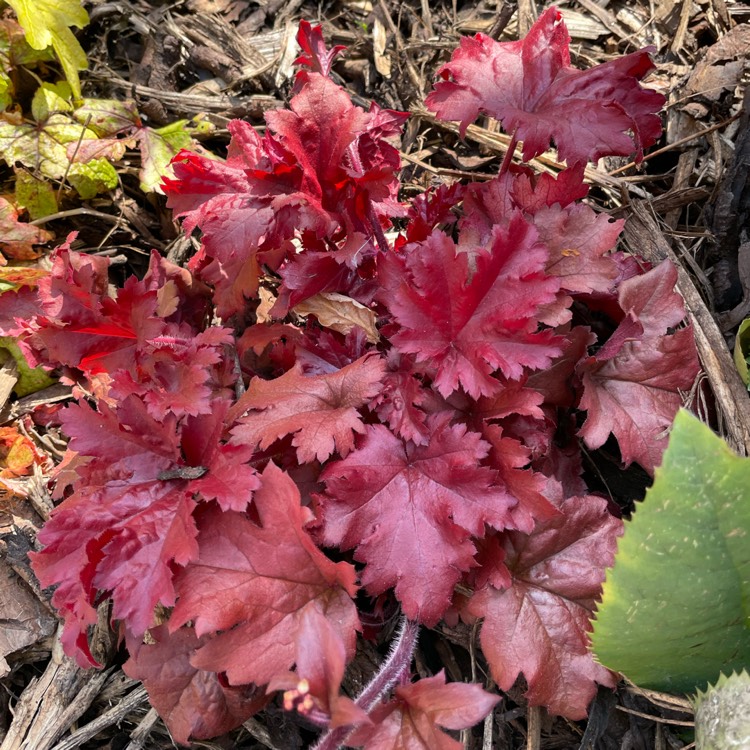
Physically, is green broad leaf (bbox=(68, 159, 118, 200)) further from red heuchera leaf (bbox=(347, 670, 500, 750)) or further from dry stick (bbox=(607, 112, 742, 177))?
red heuchera leaf (bbox=(347, 670, 500, 750))

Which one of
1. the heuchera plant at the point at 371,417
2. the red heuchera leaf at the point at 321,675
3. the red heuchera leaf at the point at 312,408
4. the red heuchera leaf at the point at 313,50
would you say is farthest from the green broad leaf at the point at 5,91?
the red heuchera leaf at the point at 321,675

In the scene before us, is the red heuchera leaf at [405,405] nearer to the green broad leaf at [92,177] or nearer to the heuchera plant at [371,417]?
the heuchera plant at [371,417]

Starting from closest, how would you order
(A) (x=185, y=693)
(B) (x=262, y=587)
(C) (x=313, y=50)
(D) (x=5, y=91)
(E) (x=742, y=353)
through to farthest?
(B) (x=262, y=587), (A) (x=185, y=693), (C) (x=313, y=50), (E) (x=742, y=353), (D) (x=5, y=91)

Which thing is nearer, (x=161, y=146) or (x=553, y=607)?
(x=553, y=607)

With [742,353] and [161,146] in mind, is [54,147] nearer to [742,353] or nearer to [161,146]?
[161,146]

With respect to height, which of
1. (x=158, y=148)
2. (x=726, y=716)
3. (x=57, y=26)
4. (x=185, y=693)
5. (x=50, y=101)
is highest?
(x=57, y=26)

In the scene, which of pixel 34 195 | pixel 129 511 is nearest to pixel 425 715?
pixel 129 511

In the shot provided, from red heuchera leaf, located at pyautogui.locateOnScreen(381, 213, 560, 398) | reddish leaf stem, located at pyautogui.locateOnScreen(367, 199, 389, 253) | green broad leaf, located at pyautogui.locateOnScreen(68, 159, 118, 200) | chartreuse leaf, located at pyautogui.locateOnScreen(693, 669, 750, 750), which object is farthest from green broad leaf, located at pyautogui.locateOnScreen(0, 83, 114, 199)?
chartreuse leaf, located at pyautogui.locateOnScreen(693, 669, 750, 750)

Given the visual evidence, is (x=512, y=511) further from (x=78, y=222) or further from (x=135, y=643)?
(x=78, y=222)

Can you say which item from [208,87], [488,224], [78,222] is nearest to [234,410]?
[488,224]
